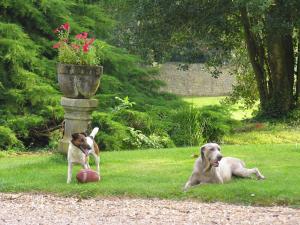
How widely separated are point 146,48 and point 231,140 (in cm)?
476

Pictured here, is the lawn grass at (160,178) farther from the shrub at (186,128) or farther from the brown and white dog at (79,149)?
the shrub at (186,128)

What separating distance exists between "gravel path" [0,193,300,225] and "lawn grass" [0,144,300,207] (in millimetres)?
317

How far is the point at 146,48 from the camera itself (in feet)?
62.6

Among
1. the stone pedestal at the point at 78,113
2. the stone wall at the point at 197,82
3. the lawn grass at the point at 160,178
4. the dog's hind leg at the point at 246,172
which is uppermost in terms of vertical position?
the stone wall at the point at 197,82

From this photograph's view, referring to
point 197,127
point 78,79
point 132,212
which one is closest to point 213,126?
point 197,127

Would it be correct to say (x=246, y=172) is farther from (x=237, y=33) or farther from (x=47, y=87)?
(x=237, y=33)

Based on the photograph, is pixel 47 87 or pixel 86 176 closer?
pixel 86 176

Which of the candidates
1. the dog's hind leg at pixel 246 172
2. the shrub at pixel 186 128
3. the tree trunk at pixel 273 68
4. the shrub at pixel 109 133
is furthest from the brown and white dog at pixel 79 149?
the tree trunk at pixel 273 68

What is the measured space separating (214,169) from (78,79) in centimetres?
318

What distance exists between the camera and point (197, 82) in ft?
130

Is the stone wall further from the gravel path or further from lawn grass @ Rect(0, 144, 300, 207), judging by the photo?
the gravel path

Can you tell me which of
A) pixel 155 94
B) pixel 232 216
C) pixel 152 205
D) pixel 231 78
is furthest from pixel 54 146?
pixel 231 78

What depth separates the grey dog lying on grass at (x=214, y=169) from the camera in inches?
322

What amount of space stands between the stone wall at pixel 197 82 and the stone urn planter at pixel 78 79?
28.8 metres
